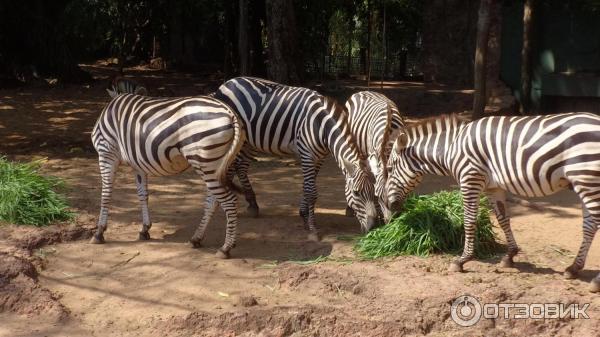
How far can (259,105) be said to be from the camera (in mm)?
8047

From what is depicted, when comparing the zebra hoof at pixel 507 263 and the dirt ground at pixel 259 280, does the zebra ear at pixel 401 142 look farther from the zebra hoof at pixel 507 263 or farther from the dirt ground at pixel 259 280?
the zebra hoof at pixel 507 263

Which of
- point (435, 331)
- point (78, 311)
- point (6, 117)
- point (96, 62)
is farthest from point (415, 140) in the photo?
point (96, 62)

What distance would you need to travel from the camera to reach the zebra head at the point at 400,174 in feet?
21.7

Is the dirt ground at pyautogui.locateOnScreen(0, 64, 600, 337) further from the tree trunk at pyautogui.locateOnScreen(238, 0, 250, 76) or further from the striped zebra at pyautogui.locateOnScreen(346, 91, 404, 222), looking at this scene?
the tree trunk at pyautogui.locateOnScreen(238, 0, 250, 76)

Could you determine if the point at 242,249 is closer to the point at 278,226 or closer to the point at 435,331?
the point at 278,226

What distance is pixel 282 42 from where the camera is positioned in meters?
13.2

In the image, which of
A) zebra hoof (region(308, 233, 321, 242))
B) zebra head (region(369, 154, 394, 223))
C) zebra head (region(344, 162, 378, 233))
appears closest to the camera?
zebra head (region(369, 154, 394, 223))

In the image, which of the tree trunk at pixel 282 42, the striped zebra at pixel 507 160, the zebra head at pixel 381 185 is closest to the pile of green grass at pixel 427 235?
the zebra head at pixel 381 185

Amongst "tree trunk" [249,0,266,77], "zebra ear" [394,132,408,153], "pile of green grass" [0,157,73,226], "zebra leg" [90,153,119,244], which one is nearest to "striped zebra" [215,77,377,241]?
"zebra ear" [394,132,408,153]

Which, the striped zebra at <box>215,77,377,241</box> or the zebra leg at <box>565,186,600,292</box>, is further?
the striped zebra at <box>215,77,377,241</box>

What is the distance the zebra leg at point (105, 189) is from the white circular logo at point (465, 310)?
3.72m

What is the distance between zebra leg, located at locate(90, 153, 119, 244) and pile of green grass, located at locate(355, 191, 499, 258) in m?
2.65

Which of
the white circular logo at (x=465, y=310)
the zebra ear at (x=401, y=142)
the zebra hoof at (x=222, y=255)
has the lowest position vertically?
the white circular logo at (x=465, y=310)

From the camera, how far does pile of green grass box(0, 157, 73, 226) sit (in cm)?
738
